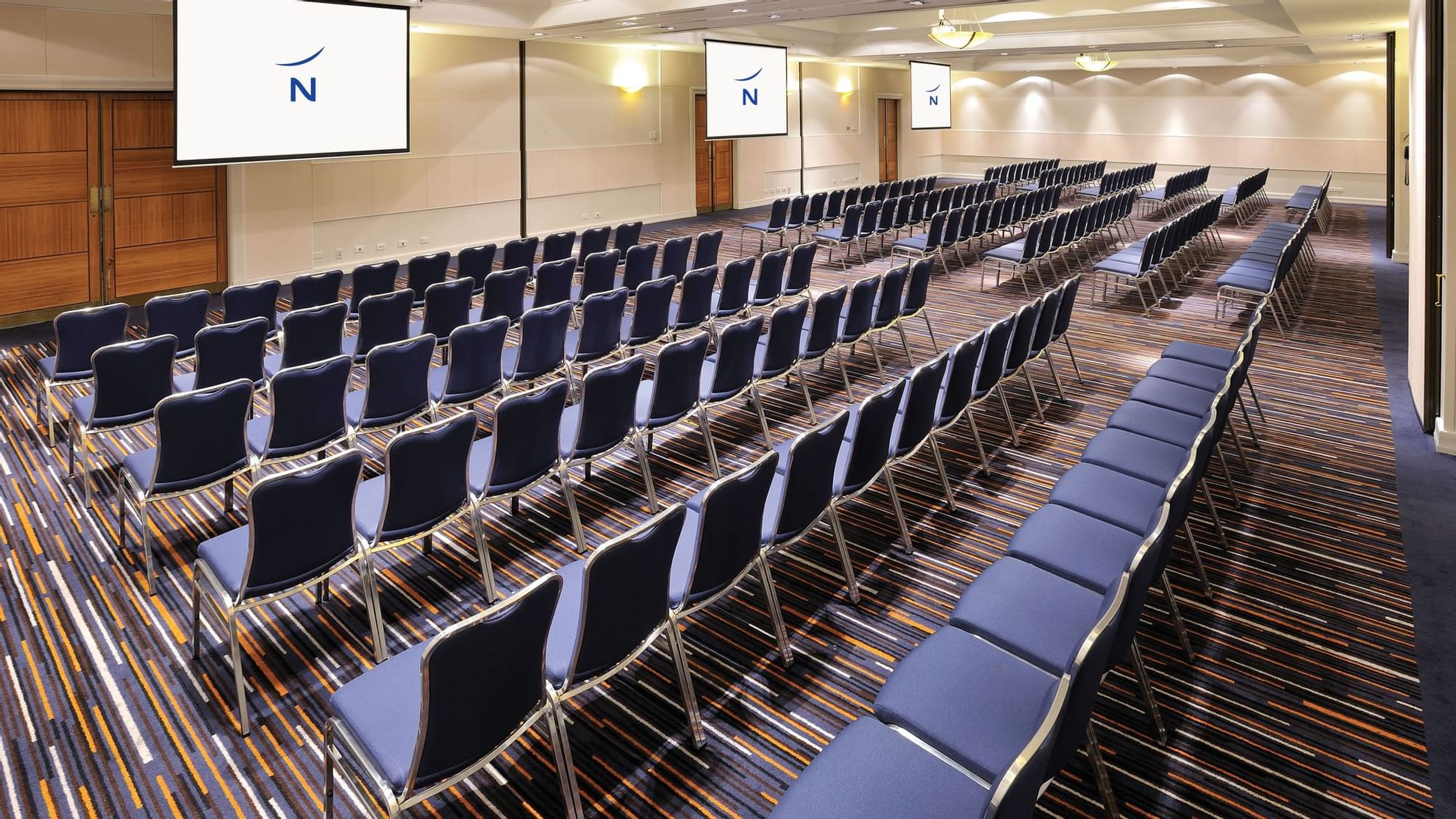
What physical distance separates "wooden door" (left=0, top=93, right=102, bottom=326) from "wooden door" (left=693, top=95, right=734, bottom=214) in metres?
10.3

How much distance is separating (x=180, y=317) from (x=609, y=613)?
5.20 meters

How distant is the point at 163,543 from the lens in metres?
4.41

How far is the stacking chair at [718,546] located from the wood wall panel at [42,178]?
8.88 m

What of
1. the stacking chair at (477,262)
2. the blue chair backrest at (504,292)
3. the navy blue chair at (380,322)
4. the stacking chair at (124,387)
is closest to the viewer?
the stacking chair at (124,387)

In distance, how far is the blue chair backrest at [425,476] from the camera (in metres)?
3.42

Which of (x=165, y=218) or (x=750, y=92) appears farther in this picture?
(x=750, y=92)

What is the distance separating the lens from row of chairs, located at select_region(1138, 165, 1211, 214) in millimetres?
16422

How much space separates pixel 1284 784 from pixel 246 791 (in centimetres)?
321

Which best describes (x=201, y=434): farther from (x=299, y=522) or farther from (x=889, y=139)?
(x=889, y=139)

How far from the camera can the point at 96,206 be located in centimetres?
939

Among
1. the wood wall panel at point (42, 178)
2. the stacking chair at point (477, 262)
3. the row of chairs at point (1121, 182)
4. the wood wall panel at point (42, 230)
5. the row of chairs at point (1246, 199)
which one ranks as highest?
the row of chairs at point (1121, 182)

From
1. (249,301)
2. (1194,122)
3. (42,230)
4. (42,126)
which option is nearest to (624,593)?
(249,301)

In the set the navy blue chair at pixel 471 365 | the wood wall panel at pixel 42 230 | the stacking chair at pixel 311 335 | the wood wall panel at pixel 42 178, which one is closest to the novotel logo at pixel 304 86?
the wood wall panel at pixel 42 178

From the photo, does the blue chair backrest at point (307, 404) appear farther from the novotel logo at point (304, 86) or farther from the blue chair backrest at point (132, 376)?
the novotel logo at point (304, 86)
